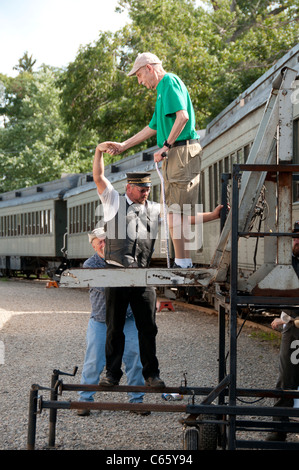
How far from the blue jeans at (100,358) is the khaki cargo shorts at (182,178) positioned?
1.94m

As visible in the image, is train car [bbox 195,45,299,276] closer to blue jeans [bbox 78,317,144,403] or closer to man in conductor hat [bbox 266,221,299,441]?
blue jeans [bbox 78,317,144,403]

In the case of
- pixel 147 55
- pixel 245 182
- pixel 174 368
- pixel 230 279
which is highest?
pixel 147 55

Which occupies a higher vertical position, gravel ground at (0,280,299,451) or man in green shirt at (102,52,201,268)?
man in green shirt at (102,52,201,268)

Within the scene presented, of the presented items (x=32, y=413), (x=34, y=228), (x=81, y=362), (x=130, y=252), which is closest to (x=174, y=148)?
(x=130, y=252)

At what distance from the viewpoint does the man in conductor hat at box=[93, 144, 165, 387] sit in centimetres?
570

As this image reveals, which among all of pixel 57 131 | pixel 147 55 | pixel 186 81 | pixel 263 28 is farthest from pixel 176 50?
pixel 147 55

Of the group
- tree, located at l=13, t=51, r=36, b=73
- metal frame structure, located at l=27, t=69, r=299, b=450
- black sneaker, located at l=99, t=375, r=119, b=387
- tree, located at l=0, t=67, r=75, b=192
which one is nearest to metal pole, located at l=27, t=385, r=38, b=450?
metal frame structure, located at l=27, t=69, r=299, b=450

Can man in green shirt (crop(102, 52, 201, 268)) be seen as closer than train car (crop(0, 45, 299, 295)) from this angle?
Yes

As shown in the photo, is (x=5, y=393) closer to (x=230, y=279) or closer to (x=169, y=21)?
(x=230, y=279)

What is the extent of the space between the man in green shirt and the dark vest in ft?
1.37

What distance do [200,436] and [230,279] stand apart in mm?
1179

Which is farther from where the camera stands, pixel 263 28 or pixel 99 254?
pixel 263 28

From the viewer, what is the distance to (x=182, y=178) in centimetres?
528

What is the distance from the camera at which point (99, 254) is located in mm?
6773
